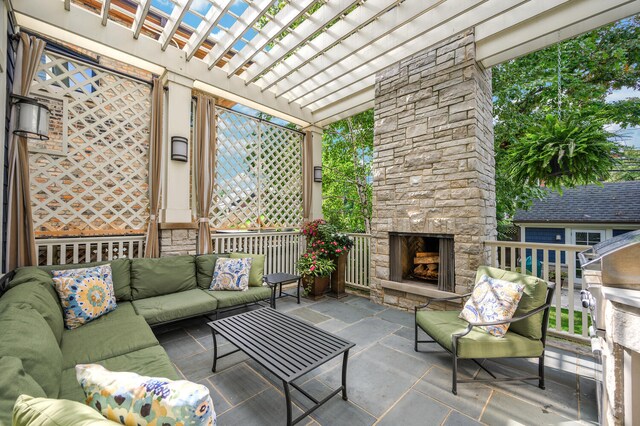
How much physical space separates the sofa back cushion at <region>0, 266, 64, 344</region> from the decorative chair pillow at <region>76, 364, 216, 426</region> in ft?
4.08

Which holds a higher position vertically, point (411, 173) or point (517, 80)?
point (517, 80)

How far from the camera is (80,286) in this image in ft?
7.43

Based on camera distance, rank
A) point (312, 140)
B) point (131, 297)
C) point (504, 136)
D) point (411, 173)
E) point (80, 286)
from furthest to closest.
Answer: point (312, 140) < point (504, 136) < point (411, 173) < point (131, 297) < point (80, 286)

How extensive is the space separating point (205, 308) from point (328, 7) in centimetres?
344

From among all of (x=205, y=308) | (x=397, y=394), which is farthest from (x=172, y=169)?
(x=397, y=394)

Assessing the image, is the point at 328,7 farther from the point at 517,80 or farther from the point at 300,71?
the point at 517,80

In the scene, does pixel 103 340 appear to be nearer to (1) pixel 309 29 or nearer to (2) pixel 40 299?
(2) pixel 40 299

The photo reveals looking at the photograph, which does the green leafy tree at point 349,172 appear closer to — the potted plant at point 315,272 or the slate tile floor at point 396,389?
the potted plant at point 315,272

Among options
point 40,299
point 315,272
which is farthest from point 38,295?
point 315,272

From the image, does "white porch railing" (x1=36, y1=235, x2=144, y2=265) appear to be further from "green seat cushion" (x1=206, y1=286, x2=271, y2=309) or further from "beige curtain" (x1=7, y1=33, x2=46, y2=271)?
"green seat cushion" (x1=206, y1=286, x2=271, y2=309)

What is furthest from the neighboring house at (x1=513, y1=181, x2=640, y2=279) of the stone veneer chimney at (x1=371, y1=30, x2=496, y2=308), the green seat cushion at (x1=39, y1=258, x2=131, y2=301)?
the green seat cushion at (x1=39, y1=258, x2=131, y2=301)

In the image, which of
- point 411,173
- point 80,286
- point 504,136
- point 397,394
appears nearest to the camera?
point 397,394

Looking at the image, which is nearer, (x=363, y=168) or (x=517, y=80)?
(x=517, y=80)

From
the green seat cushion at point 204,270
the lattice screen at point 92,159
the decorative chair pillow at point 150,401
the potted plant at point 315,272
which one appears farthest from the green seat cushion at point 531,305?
the lattice screen at point 92,159
